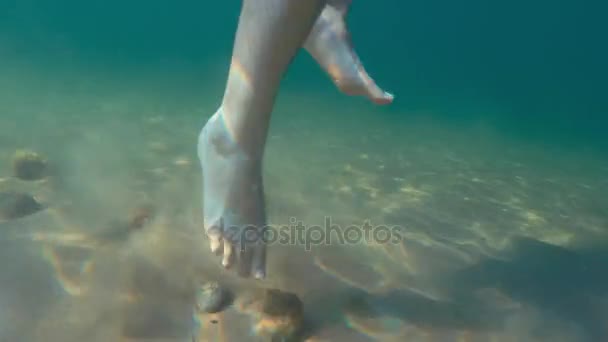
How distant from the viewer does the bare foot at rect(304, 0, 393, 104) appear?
2137mm

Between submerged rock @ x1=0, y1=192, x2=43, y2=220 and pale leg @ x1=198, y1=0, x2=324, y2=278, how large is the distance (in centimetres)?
202

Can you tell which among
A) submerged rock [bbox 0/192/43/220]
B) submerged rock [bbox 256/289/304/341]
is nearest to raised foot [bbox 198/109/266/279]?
submerged rock [bbox 256/289/304/341]

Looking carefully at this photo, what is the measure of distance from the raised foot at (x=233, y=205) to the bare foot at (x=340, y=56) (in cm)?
63

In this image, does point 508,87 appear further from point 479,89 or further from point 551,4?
point 551,4

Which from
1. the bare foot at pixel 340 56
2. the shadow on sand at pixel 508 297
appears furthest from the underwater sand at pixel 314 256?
the bare foot at pixel 340 56

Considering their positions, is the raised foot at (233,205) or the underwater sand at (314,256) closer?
the raised foot at (233,205)

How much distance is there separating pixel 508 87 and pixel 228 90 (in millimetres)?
73922

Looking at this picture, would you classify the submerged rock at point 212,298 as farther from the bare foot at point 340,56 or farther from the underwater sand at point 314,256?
the bare foot at point 340,56

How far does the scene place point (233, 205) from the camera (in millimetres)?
2100

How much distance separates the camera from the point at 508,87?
66.4 m

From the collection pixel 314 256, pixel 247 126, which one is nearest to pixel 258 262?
pixel 247 126

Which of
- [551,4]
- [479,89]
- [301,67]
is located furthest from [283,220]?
[551,4]

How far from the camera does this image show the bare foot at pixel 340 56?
7.01 feet

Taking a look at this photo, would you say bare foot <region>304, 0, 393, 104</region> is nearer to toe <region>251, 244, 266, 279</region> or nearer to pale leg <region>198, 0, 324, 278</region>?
pale leg <region>198, 0, 324, 278</region>
